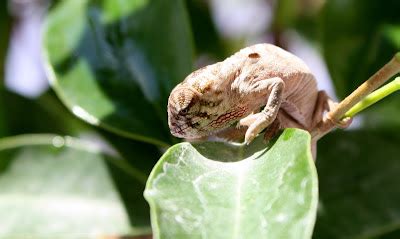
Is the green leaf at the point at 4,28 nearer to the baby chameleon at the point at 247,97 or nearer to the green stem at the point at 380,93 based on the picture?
the baby chameleon at the point at 247,97

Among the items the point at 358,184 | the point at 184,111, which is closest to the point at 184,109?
the point at 184,111

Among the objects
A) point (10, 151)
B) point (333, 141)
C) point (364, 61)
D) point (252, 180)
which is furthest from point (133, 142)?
point (252, 180)

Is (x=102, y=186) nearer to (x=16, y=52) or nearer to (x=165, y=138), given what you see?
(x=165, y=138)

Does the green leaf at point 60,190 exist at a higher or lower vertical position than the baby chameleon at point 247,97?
lower

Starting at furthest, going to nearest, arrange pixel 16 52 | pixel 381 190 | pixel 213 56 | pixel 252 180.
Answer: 1. pixel 16 52
2. pixel 213 56
3. pixel 381 190
4. pixel 252 180

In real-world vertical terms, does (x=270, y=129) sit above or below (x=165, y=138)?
above

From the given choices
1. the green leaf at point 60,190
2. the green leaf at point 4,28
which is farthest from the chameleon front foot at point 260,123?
the green leaf at point 4,28

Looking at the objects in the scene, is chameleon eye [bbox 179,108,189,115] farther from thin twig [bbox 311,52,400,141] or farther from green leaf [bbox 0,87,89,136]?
green leaf [bbox 0,87,89,136]
